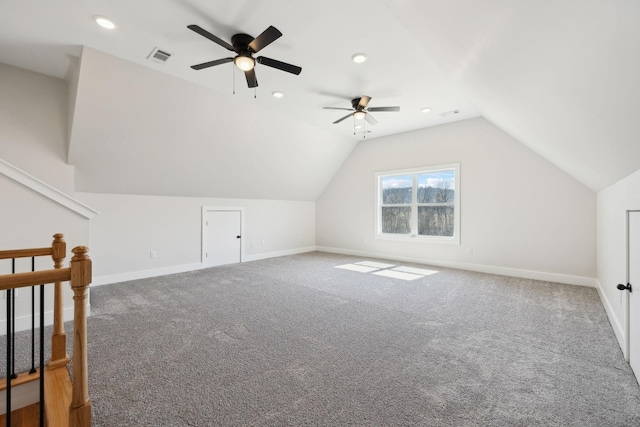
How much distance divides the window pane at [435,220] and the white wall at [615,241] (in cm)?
227

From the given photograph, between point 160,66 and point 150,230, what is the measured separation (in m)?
2.91

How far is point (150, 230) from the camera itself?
5.16 m

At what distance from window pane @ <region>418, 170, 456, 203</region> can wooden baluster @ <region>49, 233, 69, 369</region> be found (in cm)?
589

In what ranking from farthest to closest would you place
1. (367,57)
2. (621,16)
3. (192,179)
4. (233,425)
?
1. (192,179)
2. (367,57)
3. (233,425)
4. (621,16)

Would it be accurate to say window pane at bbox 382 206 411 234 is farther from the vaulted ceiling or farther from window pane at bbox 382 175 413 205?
the vaulted ceiling

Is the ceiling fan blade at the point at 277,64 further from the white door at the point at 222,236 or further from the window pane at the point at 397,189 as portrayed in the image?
the window pane at the point at 397,189

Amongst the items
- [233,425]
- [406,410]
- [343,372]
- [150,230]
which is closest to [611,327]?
[406,410]

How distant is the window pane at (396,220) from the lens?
21.4 feet

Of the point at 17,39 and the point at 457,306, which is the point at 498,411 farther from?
the point at 17,39

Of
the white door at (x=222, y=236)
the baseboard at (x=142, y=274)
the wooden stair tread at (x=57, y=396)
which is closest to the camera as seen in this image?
the wooden stair tread at (x=57, y=396)

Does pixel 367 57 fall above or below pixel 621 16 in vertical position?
above

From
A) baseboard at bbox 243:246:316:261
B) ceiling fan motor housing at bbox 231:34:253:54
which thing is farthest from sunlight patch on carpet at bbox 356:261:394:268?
ceiling fan motor housing at bbox 231:34:253:54

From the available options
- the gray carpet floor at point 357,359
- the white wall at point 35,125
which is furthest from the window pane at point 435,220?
the white wall at point 35,125

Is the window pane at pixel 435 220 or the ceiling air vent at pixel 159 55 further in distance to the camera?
the window pane at pixel 435 220
